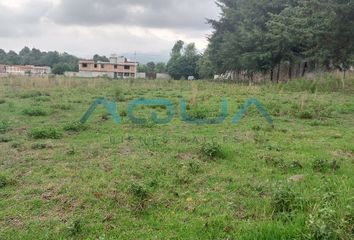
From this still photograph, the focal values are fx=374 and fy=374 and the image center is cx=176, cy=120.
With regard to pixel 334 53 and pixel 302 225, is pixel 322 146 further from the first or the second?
pixel 334 53

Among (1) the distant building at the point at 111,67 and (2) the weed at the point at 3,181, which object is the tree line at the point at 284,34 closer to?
(2) the weed at the point at 3,181

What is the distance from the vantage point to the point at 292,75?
101 feet

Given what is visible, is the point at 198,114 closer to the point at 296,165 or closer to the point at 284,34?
the point at 296,165

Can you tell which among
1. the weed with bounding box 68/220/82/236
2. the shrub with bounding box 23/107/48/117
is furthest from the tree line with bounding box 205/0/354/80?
the weed with bounding box 68/220/82/236

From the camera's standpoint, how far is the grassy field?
3.46 m

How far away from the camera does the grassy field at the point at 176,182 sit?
3.46m

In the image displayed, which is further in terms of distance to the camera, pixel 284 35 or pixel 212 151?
pixel 284 35

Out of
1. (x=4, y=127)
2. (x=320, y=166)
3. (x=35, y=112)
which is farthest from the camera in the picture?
(x=35, y=112)

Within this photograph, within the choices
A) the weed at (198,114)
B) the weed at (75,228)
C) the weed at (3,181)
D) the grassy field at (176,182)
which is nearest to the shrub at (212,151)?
the grassy field at (176,182)

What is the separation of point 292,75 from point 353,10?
17.3 metres

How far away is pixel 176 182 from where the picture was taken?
4719mm

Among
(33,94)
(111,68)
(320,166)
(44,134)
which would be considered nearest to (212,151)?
(320,166)

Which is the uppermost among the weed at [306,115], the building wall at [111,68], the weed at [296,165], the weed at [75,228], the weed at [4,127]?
the building wall at [111,68]

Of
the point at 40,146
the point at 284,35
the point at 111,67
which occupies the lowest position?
the point at 40,146
